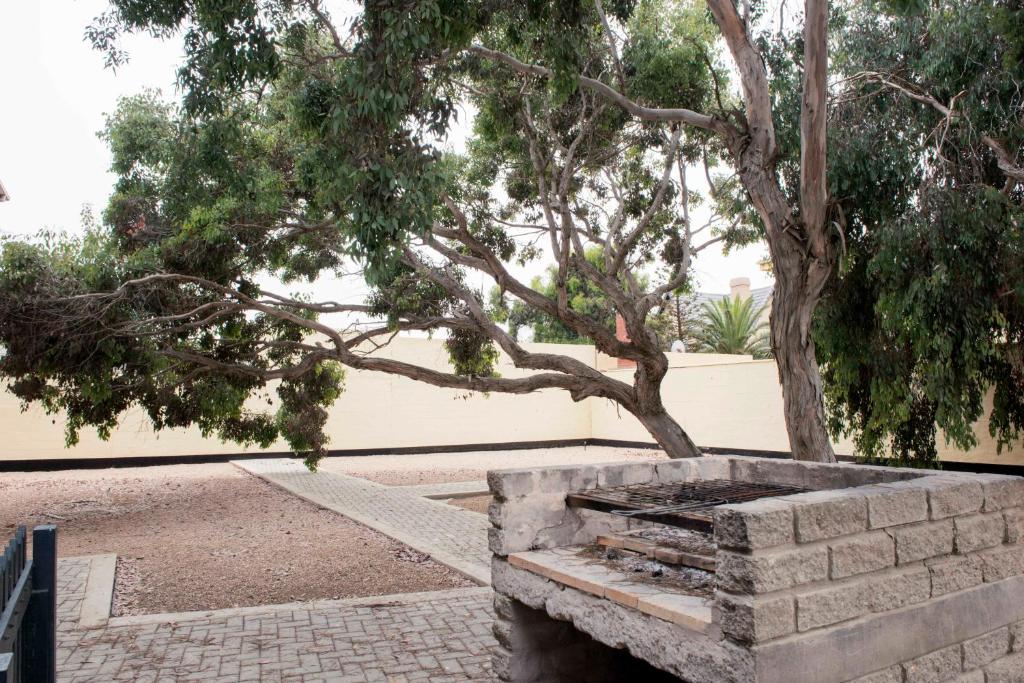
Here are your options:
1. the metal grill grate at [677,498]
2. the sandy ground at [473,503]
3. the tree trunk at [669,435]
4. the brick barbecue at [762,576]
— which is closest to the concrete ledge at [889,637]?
the brick barbecue at [762,576]

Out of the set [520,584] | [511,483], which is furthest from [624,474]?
[520,584]

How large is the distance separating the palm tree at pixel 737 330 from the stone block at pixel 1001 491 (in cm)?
2574

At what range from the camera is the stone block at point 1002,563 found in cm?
360

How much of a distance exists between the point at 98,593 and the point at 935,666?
20.4 feet

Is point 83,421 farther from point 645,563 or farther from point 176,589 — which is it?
point 645,563

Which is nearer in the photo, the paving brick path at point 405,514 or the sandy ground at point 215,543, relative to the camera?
the sandy ground at point 215,543

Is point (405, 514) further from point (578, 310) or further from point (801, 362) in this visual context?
point (578, 310)

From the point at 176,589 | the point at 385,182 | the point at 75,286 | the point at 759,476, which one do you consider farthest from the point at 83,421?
the point at 759,476

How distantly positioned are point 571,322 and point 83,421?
7.24 meters

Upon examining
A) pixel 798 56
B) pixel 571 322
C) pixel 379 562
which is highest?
pixel 798 56

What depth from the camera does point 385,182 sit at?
16.8ft

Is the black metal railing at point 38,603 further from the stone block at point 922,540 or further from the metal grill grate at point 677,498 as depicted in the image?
the stone block at point 922,540

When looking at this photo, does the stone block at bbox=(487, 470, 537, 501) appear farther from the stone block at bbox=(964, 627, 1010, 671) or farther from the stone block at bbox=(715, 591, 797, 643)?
the stone block at bbox=(964, 627, 1010, 671)

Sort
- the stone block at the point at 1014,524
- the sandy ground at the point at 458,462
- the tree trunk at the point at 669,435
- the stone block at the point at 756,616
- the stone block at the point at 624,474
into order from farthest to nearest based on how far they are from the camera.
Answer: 1. the sandy ground at the point at 458,462
2. the tree trunk at the point at 669,435
3. the stone block at the point at 624,474
4. the stone block at the point at 1014,524
5. the stone block at the point at 756,616
